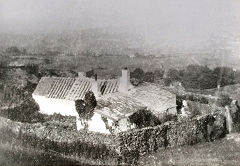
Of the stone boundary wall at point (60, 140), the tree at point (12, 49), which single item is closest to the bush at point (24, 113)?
the stone boundary wall at point (60, 140)

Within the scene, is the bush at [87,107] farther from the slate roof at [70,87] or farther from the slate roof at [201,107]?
the slate roof at [201,107]

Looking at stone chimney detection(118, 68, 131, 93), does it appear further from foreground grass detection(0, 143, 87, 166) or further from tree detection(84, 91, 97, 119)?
foreground grass detection(0, 143, 87, 166)

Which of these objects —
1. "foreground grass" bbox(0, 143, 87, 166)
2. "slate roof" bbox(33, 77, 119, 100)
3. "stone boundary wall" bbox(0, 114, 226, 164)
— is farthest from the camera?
"slate roof" bbox(33, 77, 119, 100)

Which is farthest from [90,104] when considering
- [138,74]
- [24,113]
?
[138,74]

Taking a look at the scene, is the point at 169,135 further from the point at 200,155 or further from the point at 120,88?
the point at 120,88

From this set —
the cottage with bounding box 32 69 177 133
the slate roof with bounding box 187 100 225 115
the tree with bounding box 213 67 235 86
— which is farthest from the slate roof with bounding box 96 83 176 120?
the tree with bounding box 213 67 235 86

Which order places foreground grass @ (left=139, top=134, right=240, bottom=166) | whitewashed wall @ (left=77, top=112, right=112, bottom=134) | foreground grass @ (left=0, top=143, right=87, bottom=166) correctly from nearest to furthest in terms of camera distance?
foreground grass @ (left=0, top=143, right=87, bottom=166) → foreground grass @ (left=139, top=134, right=240, bottom=166) → whitewashed wall @ (left=77, top=112, right=112, bottom=134)

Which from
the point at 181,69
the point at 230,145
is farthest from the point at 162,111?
the point at 181,69
